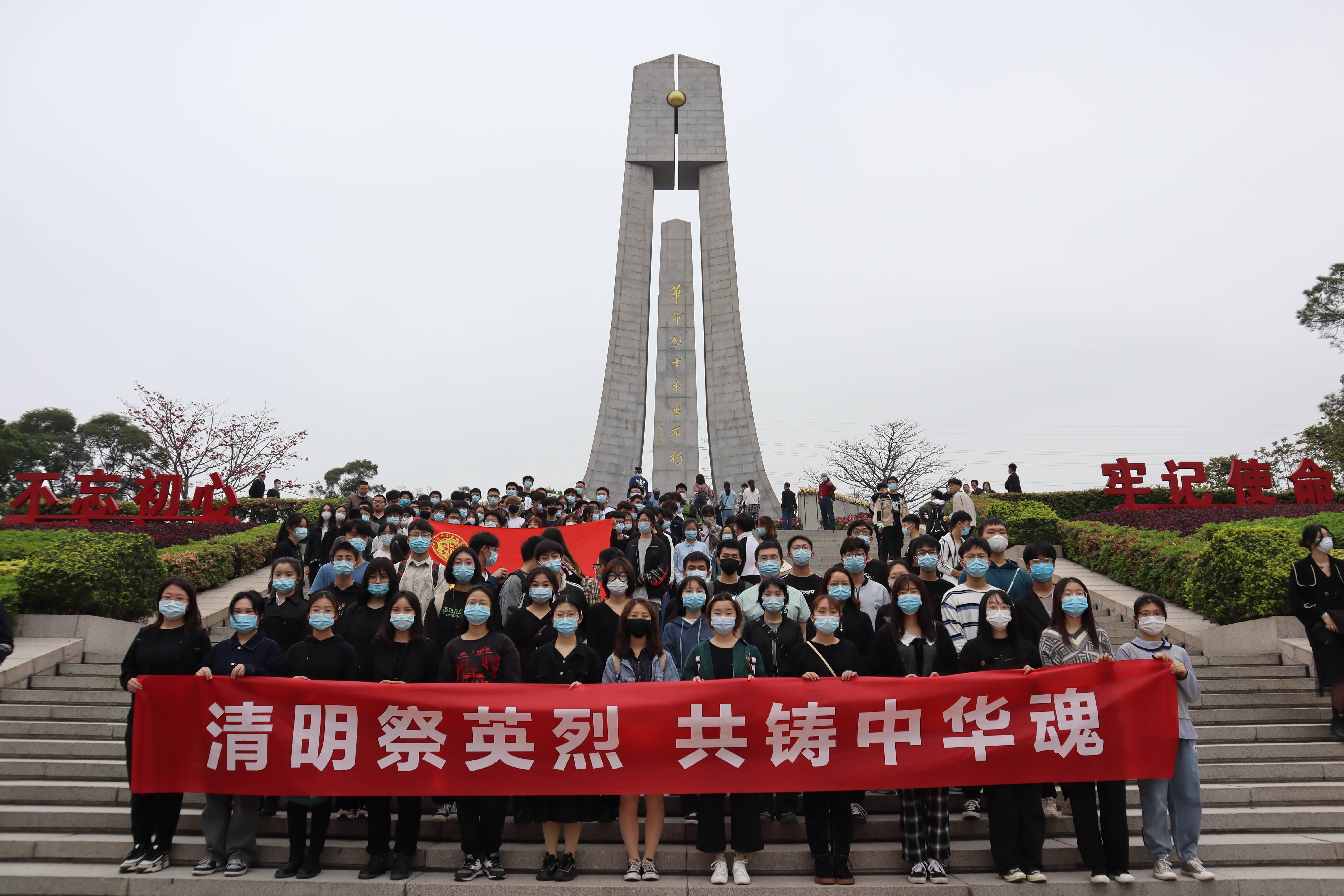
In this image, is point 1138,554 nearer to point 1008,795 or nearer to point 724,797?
point 1008,795

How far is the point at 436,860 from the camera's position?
4.52 meters

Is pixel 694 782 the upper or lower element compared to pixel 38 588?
lower

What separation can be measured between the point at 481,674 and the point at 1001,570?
11.2ft

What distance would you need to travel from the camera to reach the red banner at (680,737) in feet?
14.4

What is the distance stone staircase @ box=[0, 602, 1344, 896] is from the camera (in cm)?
431

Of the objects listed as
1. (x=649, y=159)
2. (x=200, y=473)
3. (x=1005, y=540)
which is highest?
(x=649, y=159)

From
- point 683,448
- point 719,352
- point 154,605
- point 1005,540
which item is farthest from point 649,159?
point 1005,540

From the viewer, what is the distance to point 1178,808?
438 cm

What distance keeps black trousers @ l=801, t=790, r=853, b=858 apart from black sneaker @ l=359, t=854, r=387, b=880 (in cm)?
222

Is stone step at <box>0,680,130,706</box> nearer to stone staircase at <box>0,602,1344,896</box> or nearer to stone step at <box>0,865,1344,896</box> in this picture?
stone staircase at <box>0,602,1344,896</box>

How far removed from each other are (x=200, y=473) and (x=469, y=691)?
25.2 metres

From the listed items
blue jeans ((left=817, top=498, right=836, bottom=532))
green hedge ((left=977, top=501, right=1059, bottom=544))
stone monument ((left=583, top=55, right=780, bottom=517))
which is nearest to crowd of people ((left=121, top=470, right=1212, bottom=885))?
green hedge ((left=977, top=501, right=1059, bottom=544))

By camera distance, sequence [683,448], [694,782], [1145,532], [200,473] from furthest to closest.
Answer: [200,473] → [683,448] → [1145,532] → [694,782]

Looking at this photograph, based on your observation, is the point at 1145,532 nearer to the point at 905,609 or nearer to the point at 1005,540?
the point at 1005,540
